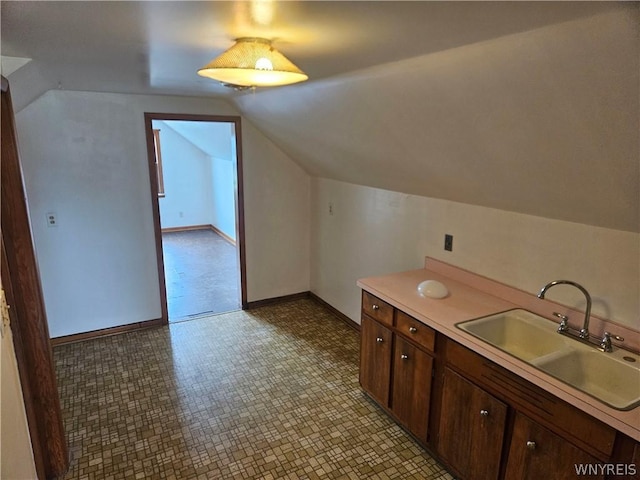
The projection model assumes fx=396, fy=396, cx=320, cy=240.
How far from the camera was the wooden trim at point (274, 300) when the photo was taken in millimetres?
4227

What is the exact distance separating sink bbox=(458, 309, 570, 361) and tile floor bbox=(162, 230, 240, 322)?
9.21 ft

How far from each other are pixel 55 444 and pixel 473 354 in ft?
7.24

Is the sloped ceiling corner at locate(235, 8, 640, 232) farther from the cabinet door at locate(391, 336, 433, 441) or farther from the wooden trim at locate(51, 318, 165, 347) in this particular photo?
the wooden trim at locate(51, 318, 165, 347)

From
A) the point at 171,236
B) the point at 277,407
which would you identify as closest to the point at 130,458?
the point at 277,407

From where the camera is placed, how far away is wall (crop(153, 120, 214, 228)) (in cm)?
718

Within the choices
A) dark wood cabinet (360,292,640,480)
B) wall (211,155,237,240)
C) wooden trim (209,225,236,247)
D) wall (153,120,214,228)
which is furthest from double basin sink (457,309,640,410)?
wall (153,120,214,228)

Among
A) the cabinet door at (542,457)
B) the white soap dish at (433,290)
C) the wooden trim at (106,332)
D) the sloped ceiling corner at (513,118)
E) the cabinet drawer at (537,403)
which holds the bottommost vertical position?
the wooden trim at (106,332)

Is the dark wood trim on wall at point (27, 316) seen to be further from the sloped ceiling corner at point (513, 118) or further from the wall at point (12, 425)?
the sloped ceiling corner at point (513, 118)

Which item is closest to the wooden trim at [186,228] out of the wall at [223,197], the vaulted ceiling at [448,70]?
the wall at [223,197]

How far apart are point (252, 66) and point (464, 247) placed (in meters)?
1.76

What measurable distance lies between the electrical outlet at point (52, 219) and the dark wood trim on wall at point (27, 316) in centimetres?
152

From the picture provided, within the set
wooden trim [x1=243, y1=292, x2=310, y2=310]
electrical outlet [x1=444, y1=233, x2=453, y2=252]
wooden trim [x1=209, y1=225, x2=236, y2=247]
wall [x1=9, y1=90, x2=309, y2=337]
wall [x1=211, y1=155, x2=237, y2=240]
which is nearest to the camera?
electrical outlet [x1=444, y1=233, x2=453, y2=252]

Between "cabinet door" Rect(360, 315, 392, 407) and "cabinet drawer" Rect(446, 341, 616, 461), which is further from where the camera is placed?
"cabinet door" Rect(360, 315, 392, 407)

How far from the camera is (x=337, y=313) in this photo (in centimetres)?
404
